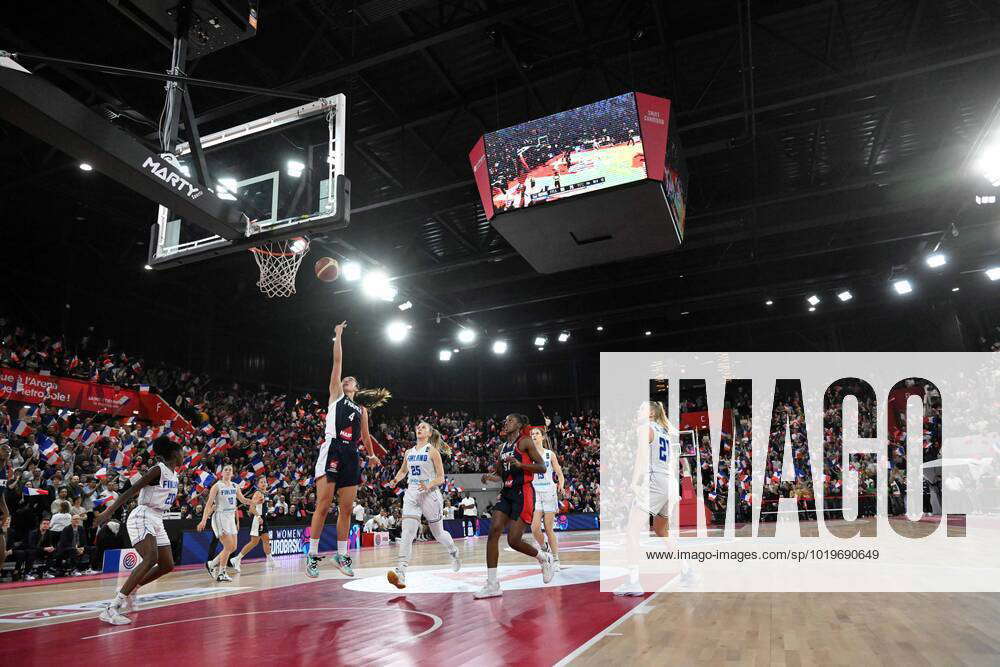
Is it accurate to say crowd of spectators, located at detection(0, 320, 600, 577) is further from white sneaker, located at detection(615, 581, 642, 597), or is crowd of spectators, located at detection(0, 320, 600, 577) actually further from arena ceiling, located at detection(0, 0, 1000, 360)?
white sneaker, located at detection(615, 581, 642, 597)

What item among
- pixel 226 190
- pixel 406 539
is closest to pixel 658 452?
pixel 406 539

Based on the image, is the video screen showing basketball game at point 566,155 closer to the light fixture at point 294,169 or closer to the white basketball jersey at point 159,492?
the light fixture at point 294,169

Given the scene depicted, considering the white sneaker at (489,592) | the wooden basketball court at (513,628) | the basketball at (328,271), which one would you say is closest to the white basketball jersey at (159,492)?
the wooden basketball court at (513,628)

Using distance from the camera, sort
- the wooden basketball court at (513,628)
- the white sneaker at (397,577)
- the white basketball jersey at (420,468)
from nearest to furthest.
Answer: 1. the wooden basketball court at (513,628)
2. the white sneaker at (397,577)
3. the white basketball jersey at (420,468)

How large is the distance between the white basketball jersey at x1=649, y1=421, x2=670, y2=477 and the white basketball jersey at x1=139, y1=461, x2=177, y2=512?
475 centimetres

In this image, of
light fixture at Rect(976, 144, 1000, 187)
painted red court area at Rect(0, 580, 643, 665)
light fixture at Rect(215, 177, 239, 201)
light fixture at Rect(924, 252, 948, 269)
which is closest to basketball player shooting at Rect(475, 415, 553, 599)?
painted red court area at Rect(0, 580, 643, 665)

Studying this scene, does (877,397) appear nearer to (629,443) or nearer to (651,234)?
(629,443)

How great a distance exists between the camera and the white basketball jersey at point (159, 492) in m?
5.95

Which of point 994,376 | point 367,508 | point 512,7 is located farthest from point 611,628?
point 994,376

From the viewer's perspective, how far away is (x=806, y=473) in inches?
893

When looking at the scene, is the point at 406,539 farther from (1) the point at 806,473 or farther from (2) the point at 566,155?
(1) the point at 806,473

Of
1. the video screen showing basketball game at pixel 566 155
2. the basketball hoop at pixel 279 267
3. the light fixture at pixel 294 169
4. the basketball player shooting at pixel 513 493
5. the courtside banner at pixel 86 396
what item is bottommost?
the basketball player shooting at pixel 513 493

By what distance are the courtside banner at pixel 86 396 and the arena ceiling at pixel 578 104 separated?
3380 millimetres

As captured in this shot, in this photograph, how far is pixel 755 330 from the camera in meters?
28.5
